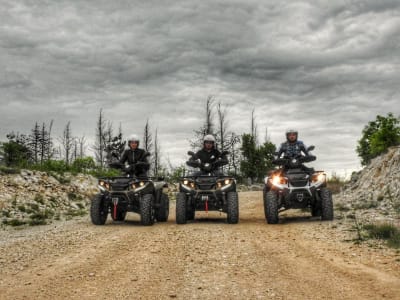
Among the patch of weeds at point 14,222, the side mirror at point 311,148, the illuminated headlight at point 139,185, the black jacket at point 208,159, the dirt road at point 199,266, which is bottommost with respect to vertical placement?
the dirt road at point 199,266

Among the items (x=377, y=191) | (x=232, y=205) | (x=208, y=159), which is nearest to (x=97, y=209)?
(x=208, y=159)

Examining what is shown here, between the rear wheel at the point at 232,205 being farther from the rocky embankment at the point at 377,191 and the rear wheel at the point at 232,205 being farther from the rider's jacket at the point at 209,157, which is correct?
the rocky embankment at the point at 377,191

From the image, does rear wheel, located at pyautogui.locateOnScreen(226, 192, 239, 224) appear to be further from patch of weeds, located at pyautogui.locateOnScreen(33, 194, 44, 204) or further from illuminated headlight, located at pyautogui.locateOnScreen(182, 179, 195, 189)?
patch of weeds, located at pyautogui.locateOnScreen(33, 194, 44, 204)

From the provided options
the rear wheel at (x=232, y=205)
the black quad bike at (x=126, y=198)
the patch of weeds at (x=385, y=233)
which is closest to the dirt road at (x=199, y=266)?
the patch of weeds at (x=385, y=233)

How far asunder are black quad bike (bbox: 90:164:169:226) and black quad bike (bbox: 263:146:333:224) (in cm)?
325

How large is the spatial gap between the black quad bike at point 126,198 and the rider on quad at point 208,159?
1358mm

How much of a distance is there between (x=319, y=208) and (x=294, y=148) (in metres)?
1.89

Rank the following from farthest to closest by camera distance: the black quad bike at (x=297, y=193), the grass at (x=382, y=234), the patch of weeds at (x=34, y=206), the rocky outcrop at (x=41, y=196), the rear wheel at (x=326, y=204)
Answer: the patch of weeds at (x=34, y=206) < the rocky outcrop at (x=41, y=196) < the rear wheel at (x=326, y=204) < the black quad bike at (x=297, y=193) < the grass at (x=382, y=234)

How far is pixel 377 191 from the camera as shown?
67.0ft

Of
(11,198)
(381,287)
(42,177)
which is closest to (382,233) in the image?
(381,287)

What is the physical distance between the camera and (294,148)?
14094 mm

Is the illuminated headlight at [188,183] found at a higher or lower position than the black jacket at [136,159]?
lower

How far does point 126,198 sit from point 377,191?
11971 millimetres

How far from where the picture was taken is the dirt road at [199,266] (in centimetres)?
572
